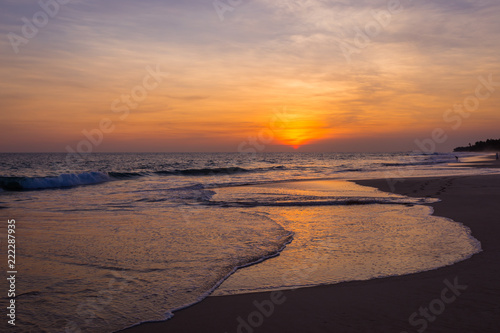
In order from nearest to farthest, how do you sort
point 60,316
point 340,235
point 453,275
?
1. point 60,316
2. point 453,275
3. point 340,235

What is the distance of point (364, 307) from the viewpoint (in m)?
5.08

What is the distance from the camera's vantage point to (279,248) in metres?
8.32

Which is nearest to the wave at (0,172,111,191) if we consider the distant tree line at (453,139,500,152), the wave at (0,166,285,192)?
the wave at (0,166,285,192)

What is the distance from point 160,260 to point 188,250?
0.89 m

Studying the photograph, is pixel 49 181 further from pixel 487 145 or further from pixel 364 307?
pixel 487 145

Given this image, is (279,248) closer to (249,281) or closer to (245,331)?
(249,281)

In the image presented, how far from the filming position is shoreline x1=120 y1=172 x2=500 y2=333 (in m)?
4.57

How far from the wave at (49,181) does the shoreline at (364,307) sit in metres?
26.8

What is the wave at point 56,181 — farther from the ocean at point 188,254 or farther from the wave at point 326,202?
the wave at point 326,202

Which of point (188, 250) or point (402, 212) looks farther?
point (402, 212)

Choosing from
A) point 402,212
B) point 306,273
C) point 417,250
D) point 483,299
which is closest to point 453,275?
point 483,299

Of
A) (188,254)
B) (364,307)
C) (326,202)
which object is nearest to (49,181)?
(326,202)

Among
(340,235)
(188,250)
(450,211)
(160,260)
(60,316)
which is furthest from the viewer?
(450,211)

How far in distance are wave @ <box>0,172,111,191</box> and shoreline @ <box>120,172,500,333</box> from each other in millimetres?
26818
